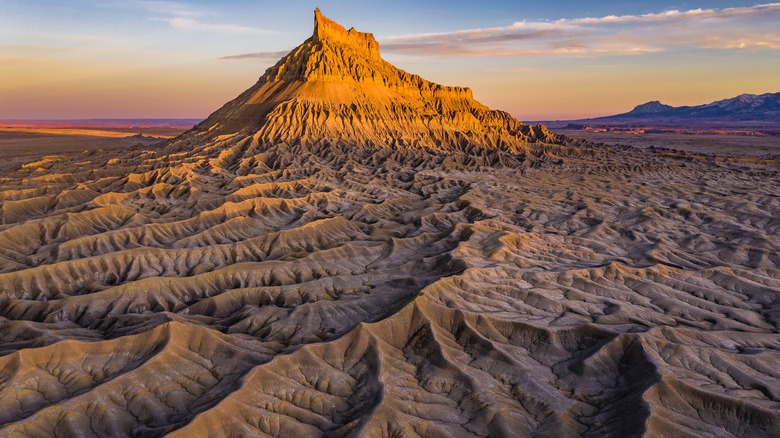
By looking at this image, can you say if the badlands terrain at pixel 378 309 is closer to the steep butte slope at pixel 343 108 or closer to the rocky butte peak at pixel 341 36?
the steep butte slope at pixel 343 108

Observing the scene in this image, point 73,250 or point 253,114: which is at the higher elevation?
point 253,114

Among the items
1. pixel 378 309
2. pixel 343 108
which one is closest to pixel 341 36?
pixel 343 108

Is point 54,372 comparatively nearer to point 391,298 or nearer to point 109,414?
point 109,414

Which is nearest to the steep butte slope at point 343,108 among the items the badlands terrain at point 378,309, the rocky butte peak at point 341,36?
the rocky butte peak at point 341,36

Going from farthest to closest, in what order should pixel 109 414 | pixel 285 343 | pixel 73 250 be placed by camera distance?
pixel 73 250 → pixel 285 343 → pixel 109 414

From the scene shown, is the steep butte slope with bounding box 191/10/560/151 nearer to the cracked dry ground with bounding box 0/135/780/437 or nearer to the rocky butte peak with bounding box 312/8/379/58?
the rocky butte peak with bounding box 312/8/379/58

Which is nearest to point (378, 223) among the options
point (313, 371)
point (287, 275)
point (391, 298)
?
point (287, 275)
